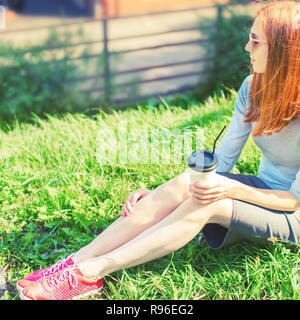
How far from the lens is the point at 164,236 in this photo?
2.24 metres

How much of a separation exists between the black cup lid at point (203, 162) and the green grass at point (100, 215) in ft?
2.16

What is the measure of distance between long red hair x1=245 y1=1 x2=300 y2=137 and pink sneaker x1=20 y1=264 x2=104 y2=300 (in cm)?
116

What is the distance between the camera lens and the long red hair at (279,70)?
2.12 m

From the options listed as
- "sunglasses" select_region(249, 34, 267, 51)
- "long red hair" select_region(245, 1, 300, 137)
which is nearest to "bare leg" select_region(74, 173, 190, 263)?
"long red hair" select_region(245, 1, 300, 137)

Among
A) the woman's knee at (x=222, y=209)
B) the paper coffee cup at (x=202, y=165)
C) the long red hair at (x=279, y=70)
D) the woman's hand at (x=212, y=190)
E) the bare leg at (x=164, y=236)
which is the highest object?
the long red hair at (x=279, y=70)

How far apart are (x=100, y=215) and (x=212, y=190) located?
1.06 metres

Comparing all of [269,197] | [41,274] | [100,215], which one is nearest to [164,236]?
[269,197]

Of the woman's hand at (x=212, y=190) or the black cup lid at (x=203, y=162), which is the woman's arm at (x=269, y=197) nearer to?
the woman's hand at (x=212, y=190)

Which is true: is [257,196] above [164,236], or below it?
above

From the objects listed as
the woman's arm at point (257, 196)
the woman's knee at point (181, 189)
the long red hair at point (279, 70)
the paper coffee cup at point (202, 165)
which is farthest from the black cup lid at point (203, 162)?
the long red hair at point (279, 70)

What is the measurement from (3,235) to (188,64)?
437 cm

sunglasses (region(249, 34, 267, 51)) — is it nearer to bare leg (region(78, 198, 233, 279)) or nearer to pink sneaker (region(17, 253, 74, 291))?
bare leg (region(78, 198, 233, 279))

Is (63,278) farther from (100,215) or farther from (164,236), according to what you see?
(100,215)

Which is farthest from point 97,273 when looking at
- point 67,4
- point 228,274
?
point 67,4
